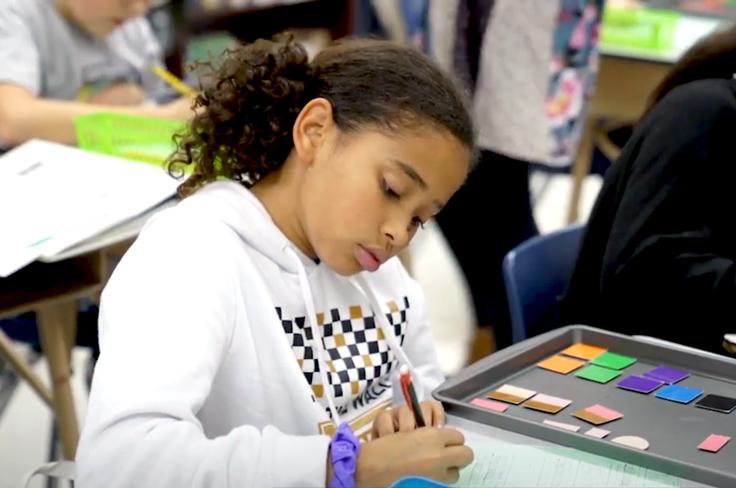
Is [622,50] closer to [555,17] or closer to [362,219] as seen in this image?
[555,17]

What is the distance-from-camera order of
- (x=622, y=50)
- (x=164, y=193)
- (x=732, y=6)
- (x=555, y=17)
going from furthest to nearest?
(x=732, y=6) → (x=622, y=50) → (x=555, y=17) → (x=164, y=193)

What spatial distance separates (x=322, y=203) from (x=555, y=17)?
1238 mm

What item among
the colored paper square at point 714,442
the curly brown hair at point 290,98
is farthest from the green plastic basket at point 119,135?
the colored paper square at point 714,442

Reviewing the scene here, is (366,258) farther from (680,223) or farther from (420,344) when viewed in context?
(680,223)

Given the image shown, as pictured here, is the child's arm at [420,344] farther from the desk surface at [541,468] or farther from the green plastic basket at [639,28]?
the green plastic basket at [639,28]

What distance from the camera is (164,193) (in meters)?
1.54

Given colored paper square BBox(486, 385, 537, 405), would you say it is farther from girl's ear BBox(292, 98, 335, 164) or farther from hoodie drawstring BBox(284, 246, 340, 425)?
girl's ear BBox(292, 98, 335, 164)

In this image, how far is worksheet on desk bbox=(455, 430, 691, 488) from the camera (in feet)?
2.85

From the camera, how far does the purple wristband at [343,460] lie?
0.88 metres

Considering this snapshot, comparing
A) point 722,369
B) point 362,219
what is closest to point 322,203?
point 362,219

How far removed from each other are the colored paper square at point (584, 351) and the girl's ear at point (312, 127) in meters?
0.34

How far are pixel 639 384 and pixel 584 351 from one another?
10cm

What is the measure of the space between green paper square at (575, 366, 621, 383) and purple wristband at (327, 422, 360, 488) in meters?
0.29

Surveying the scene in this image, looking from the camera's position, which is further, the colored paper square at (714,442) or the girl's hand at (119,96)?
the girl's hand at (119,96)
